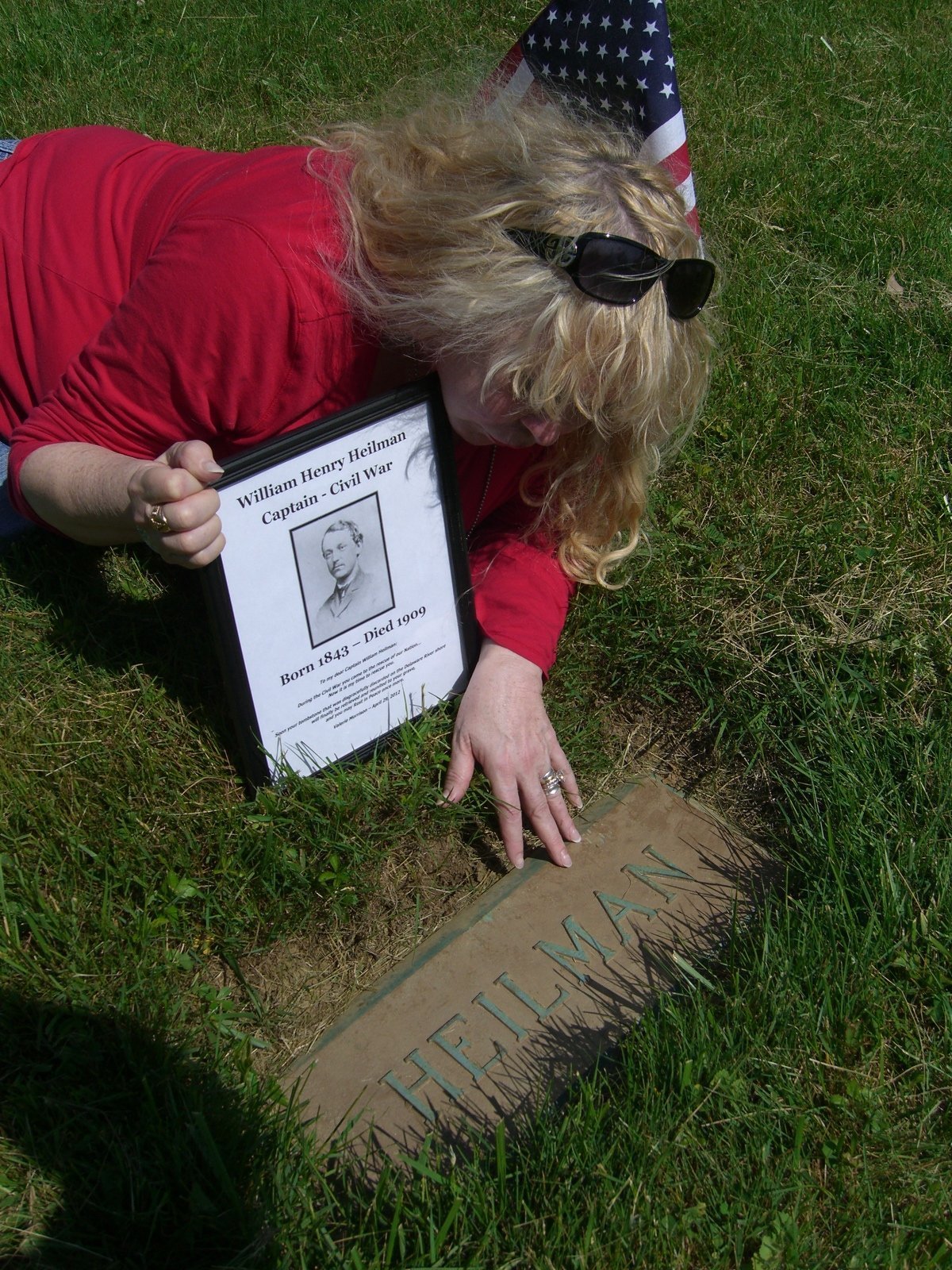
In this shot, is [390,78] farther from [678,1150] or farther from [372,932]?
[678,1150]

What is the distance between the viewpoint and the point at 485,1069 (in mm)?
1758

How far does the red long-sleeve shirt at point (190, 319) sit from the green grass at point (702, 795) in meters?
0.33

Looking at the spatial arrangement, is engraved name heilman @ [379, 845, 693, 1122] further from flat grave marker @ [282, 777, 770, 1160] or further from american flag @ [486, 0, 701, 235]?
american flag @ [486, 0, 701, 235]

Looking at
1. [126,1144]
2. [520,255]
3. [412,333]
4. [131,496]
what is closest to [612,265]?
[520,255]

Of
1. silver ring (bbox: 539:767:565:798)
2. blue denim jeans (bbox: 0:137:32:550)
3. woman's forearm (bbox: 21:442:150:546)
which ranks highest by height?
woman's forearm (bbox: 21:442:150:546)

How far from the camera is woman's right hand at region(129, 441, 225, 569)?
1.63 metres

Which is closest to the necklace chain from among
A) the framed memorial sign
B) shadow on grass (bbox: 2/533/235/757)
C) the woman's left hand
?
the framed memorial sign

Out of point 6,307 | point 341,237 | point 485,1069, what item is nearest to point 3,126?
point 6,307

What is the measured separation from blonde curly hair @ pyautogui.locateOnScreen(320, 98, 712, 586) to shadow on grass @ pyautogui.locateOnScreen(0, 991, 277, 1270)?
3.81 ft

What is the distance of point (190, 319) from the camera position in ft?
6.04

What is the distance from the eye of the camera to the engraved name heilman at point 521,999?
5.71 ft

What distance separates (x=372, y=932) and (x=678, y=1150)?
0.64 metres

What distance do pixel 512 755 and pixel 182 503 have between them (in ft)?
2.61

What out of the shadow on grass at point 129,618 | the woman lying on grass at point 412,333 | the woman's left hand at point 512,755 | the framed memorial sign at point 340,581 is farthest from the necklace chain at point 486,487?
the shadow on grass at point 129,618
